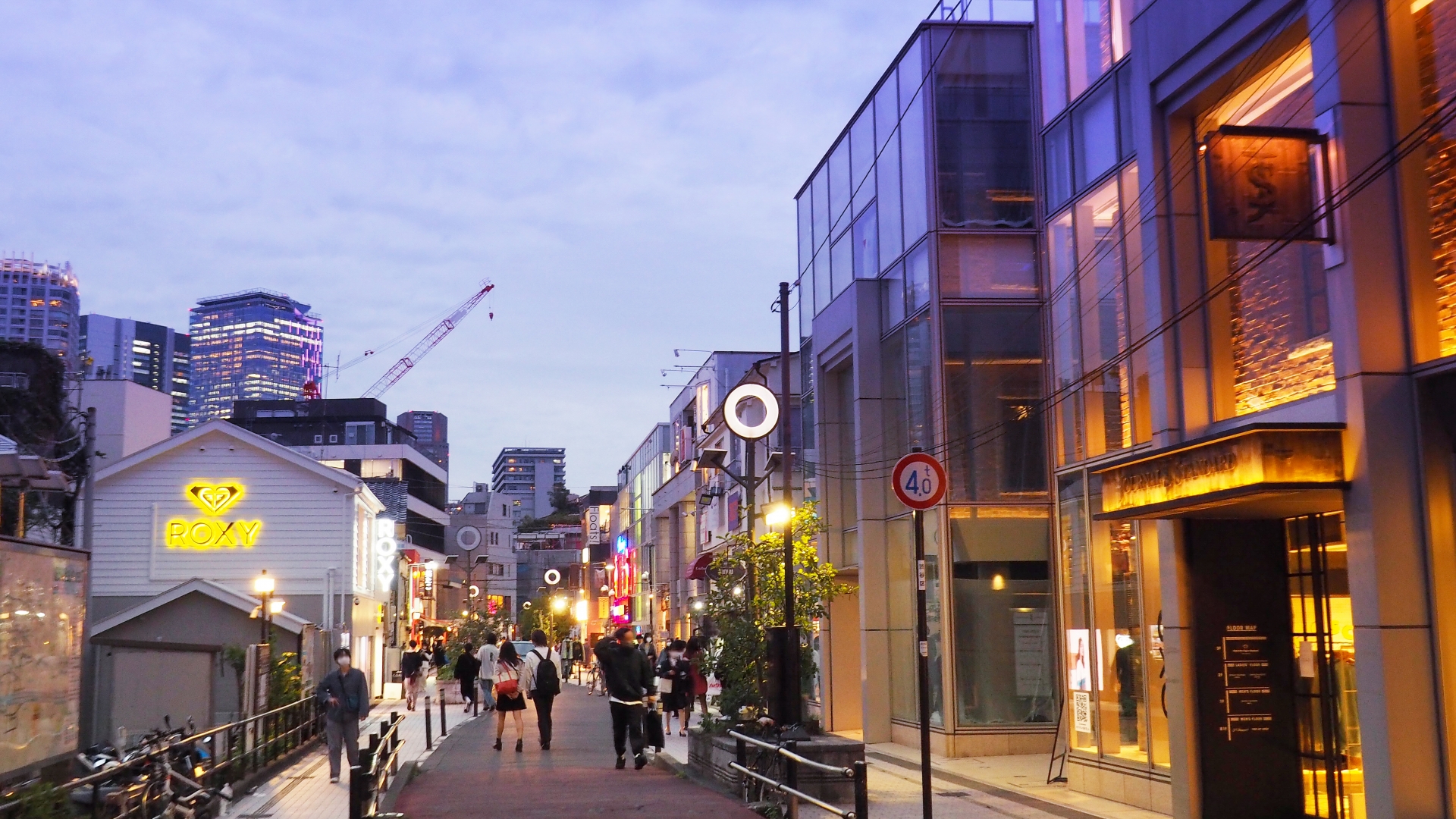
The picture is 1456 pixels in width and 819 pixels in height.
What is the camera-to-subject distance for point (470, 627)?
57.4m

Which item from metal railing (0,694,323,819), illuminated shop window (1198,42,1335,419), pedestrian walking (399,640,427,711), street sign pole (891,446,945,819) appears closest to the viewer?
metal railing (0,694,323,819)

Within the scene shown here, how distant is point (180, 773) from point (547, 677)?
7.74 meters

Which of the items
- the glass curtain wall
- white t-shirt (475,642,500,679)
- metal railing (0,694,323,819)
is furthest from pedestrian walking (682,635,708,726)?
the glass curtain wall

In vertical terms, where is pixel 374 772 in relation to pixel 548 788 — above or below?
above

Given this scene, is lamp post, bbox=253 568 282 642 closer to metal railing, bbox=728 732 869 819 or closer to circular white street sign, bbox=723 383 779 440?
circular white street sign, bbox=723 383 779 440

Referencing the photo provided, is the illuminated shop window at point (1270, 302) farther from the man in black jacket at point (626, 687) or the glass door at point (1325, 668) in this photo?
the man in black jacket at point (626, 687)

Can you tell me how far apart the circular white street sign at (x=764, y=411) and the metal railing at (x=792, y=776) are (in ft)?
14.6

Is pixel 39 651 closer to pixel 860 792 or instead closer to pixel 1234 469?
pixel 860 792

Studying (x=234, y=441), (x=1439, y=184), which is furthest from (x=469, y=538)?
(x=1439, y=184)

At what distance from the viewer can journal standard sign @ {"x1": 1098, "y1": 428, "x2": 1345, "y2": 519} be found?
1095 centimetres

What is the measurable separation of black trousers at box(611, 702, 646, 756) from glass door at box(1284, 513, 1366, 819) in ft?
28.7

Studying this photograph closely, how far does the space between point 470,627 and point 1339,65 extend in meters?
50.5

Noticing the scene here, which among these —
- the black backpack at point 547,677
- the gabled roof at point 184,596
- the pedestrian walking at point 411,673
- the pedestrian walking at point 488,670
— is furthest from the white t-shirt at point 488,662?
the black backpack at point 547,677

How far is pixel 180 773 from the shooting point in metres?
13.6
